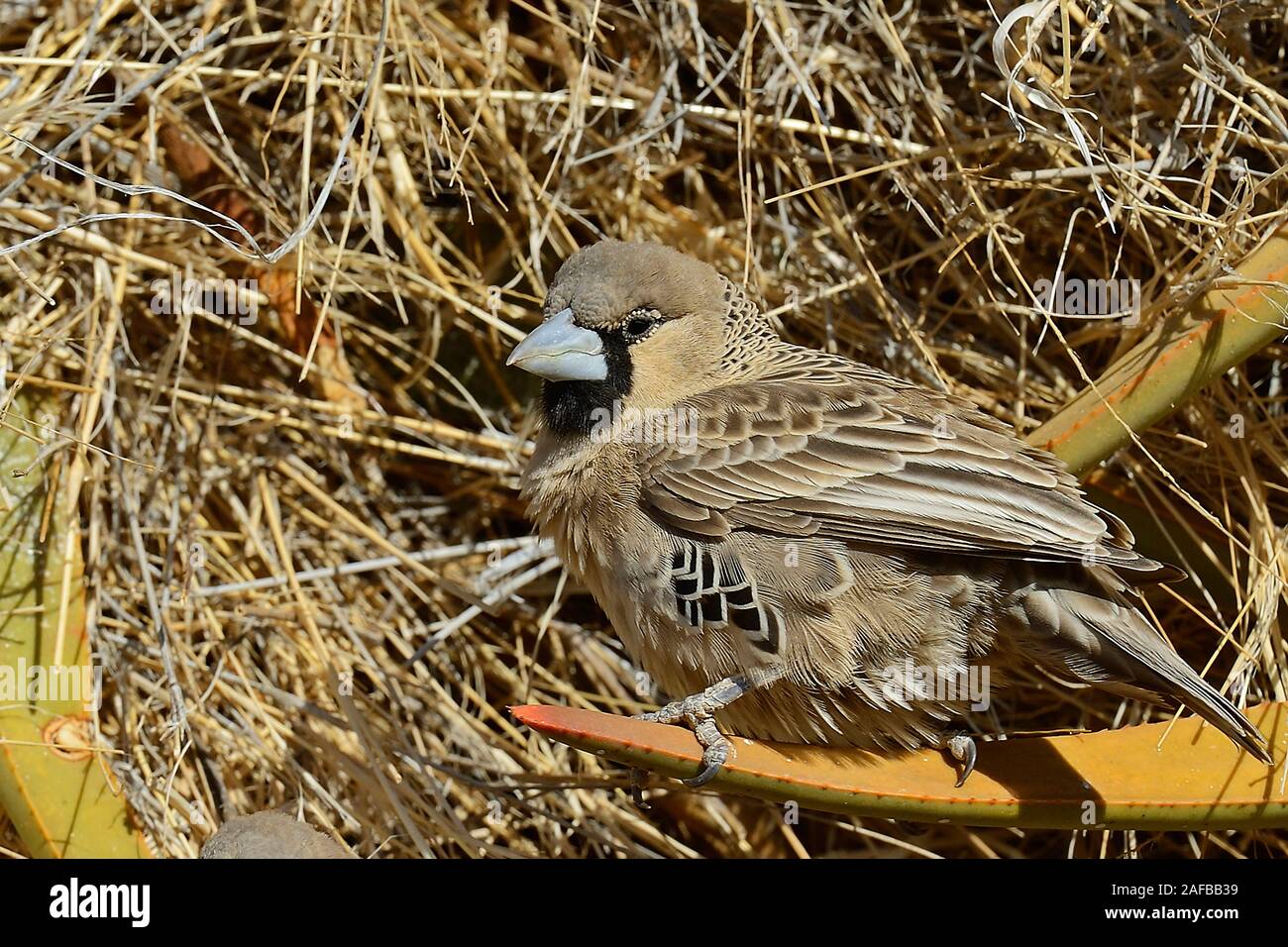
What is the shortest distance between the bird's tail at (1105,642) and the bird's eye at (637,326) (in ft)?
2.96

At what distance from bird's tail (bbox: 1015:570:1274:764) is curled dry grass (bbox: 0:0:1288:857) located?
0.47 meters

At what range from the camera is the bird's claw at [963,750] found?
2549 mm

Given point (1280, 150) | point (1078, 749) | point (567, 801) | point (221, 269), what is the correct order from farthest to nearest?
point (221, 269) → point (567, 801) → point (1280, 150) → point (1078, 749)

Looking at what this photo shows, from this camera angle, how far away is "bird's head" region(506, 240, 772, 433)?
2766 millimetres

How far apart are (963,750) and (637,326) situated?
3.42 ft

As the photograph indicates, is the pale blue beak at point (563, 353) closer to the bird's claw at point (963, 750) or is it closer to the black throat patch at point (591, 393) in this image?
the black throat patch at point (591, 393)

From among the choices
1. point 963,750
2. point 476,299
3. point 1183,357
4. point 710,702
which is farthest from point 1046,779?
point 476,299

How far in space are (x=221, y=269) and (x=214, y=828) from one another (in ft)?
4.36

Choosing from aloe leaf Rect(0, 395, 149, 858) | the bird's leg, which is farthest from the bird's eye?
aloe leaf Rect(0, 395, 149, 858)

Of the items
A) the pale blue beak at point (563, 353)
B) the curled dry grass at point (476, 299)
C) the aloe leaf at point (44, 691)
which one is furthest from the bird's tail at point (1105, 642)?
the aloe leaf at point (44, 691)

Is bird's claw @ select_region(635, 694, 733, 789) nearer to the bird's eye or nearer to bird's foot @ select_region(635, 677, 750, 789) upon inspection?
bird's foot @ select_region(635, 677, 750, 789)
